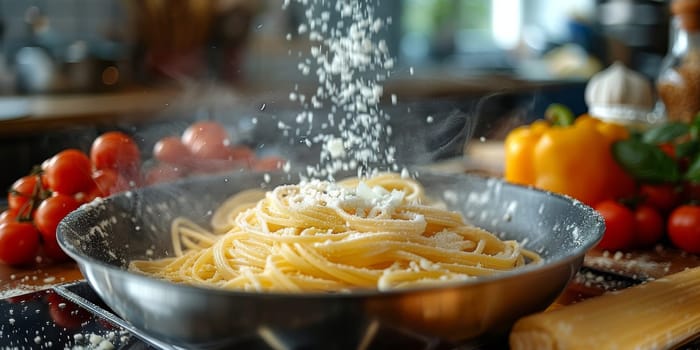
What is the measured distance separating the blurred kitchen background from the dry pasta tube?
2.80ft

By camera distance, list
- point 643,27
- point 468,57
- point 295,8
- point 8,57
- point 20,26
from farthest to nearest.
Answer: point 468,57
point 643,27
point 295,8
point 20,26
point 8,57

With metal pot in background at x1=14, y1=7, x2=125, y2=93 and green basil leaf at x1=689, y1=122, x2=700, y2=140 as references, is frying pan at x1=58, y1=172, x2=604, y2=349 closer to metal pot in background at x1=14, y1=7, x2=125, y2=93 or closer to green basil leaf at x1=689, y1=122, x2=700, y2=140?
green basil leaf at x1=689, y1=122, x2=700, y2=140

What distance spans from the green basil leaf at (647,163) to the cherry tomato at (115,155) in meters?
1.22

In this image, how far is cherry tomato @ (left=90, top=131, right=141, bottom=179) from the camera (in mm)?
1822

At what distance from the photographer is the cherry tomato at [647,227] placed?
6.10 feet

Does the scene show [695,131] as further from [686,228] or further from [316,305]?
[316,305]

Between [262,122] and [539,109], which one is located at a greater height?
[262,122]

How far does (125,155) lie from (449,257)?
87cm

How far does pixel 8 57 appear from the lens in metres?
5.32

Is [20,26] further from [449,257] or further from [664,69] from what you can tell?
[449,257]

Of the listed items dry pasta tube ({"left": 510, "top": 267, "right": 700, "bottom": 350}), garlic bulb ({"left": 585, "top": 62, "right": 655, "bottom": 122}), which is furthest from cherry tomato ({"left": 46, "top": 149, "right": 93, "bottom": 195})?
garlic bulb ({"left": 585, "top": 62, "right": 655, "bottom": 122})

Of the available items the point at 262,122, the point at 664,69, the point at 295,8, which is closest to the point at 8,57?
the point at 295,8

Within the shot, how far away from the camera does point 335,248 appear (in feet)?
4.24

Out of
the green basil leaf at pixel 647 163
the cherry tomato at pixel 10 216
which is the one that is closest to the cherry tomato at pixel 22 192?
the cherry tomato at pixel 10 216
